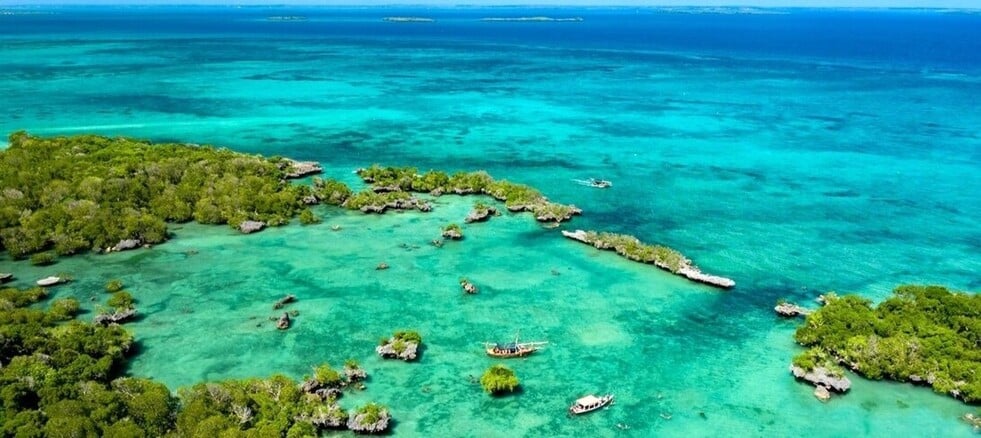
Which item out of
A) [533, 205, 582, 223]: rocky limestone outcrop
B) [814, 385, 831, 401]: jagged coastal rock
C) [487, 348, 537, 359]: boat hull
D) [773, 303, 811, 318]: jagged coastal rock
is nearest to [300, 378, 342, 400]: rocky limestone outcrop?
[487, 348, 537, 359]: boat hull

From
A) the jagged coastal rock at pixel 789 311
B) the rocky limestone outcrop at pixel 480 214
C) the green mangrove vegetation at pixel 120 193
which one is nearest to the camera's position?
the jagged coastal rock at pixel 789 311

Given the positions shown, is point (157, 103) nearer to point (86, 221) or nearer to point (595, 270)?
point (86, 221)

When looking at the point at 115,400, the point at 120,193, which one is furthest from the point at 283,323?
the point at 120,193

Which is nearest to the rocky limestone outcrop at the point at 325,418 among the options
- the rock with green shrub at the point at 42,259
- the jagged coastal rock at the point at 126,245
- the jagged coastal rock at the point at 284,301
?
the jagged coastal rock at the point at 284,301

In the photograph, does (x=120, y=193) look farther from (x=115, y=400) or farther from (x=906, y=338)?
(x=906, y=338)

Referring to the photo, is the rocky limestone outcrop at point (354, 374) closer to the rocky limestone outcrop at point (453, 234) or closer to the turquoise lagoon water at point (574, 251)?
the turquoise lagoon water at point (574, 251)

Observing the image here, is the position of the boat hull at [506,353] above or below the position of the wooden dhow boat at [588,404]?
above

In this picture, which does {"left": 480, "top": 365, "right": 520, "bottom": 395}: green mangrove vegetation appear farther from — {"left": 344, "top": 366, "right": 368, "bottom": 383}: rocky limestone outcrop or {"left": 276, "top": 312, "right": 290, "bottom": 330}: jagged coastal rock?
{"left": 276, "top": 312, "right": 290, "bottom": 330}: jagged coastal rock
